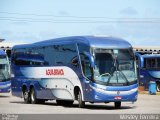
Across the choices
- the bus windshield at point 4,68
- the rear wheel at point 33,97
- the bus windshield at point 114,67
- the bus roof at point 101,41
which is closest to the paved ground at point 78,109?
the bus windshield at point 114,67

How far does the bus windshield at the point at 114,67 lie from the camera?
82.4 ft

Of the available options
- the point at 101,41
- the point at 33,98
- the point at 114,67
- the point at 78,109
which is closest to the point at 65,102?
the point at 33,98

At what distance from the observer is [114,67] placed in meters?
25.4

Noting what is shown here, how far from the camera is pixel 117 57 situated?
2573 centimetres

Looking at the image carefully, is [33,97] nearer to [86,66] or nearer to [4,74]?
[86,66]

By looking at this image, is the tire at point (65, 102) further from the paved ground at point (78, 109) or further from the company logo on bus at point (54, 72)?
the company logo on bus at point (54, 72)

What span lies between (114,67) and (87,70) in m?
1.14

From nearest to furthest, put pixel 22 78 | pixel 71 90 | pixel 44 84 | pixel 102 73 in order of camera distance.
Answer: pixel 102 73 < pixel 71 90 < pixel 44 84 < pixel 22 78

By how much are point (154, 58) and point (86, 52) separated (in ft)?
73.9

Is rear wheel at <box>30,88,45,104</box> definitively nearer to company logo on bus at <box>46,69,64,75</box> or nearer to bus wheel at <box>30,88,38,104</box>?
bus wheel at <box>30,88,38,104</box>

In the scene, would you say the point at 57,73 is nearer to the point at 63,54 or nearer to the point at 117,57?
the point at 63,54

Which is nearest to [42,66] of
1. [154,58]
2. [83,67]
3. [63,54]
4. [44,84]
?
[44,84]

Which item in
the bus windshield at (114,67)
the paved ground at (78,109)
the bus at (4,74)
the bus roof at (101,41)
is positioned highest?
the bus roof at (101,41)

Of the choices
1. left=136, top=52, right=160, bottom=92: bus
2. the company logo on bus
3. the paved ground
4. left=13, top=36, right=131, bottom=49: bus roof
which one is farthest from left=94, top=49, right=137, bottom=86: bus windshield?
left=136, top=52, right=160, bottom=92: bus
